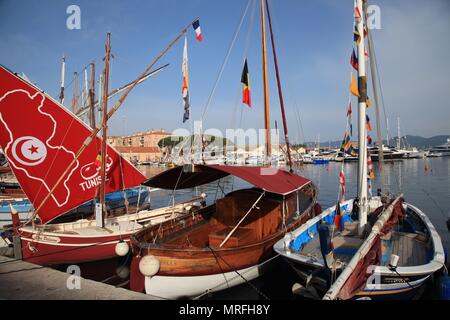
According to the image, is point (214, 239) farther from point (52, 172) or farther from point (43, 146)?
Result: point (43, 146)

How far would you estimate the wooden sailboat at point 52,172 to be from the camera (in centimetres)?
1077

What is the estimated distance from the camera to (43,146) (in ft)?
38.7

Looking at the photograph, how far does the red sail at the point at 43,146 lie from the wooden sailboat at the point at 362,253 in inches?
391

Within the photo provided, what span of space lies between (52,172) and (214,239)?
28.4 ft

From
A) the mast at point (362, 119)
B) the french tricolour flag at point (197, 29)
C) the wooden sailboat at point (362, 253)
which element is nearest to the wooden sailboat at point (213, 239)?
the wooden sailboat at point (362, 253)

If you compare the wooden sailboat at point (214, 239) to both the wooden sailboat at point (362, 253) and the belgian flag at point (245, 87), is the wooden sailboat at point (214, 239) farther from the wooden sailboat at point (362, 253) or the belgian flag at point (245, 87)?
the belgian flag at point (245, 87)

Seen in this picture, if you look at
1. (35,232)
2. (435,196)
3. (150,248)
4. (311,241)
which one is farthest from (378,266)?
(435,196)

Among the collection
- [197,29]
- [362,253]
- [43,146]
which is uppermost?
[197,29]

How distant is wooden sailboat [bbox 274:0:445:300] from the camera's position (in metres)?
5.67

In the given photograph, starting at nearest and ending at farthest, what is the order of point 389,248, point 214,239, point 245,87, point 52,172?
point 214,239 → point 389,248 → point 52,172 → point 245,87

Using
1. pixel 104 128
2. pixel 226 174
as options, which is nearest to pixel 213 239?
pixel 226 174

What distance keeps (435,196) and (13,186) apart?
133 ft

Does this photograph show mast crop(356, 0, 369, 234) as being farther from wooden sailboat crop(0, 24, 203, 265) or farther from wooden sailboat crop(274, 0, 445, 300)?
wooden sailboat crop(0, 24, 203, 265)

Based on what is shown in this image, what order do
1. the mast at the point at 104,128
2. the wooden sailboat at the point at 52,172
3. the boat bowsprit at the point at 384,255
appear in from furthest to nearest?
the mast at the point at 104,128, the wooden sailboat at the point at 52,172, the boat bowsprit at the point at 384,255
